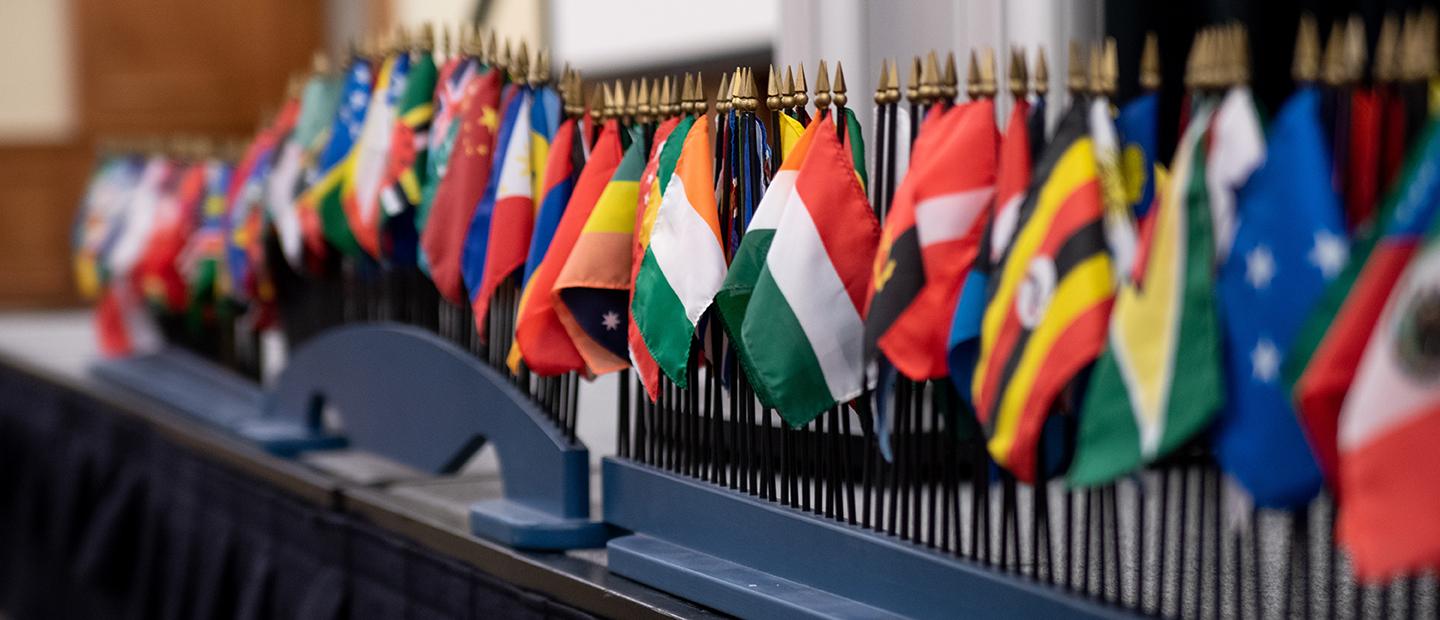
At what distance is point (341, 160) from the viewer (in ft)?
9.37

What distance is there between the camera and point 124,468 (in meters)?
3.96

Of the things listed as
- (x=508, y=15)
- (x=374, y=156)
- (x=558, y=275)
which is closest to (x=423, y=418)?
(x=374, y=156)

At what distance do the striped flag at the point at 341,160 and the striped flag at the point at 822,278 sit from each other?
1355mm

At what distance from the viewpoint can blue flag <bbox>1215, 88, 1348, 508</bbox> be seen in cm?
113

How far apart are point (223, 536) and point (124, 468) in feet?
2.83

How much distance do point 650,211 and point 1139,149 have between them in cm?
70

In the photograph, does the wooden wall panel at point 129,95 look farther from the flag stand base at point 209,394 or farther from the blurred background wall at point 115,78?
the flag stand base at point 209,394

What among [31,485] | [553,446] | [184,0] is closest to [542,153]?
[553,446]

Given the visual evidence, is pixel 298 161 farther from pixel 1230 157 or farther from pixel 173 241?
pixel 1230 157

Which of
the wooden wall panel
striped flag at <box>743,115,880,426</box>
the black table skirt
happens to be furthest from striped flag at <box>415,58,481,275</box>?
the wooden wall panel

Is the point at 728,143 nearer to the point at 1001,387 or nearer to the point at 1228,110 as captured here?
the point at 1001,387

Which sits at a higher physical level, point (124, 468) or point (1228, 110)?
point (1228, 110)

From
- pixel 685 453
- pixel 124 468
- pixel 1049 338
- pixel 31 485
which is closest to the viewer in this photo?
pixel 1049 338

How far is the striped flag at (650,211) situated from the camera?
1880 mm
